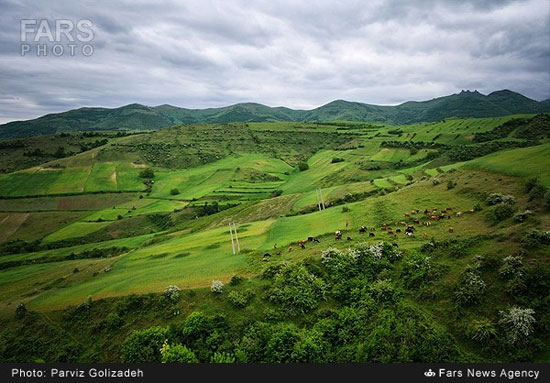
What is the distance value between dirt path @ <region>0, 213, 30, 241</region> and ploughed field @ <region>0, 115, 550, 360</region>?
2.11 ft

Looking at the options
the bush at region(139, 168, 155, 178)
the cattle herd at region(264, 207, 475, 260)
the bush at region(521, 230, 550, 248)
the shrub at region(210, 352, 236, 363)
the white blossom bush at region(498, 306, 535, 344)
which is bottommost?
the shrub at region(210, 352, 236, 363)

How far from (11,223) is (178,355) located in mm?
127004

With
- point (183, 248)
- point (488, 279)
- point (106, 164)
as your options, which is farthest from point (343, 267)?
point (106, 164)

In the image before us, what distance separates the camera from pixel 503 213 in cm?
3988

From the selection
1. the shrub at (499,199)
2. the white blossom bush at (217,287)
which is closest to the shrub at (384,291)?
the white blossom bush at (217,287)

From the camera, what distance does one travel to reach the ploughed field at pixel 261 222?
36.4 meters

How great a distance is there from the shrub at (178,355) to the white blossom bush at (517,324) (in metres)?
26.0

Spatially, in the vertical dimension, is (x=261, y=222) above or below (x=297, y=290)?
below
